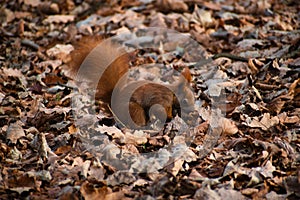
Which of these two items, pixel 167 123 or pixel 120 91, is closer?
pixel 167 123

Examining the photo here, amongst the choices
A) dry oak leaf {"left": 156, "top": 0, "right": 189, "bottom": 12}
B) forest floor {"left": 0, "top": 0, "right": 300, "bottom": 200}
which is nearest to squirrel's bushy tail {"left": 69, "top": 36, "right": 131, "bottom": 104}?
forest floor {"left": 0, "top": 0, "right": 300, "bottom": 200}

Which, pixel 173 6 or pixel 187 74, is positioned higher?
pixel 173 6

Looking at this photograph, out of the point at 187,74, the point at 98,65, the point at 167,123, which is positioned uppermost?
the point at 98,65

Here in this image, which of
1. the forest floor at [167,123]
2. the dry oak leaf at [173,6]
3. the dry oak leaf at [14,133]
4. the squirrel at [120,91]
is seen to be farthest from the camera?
the dry oak leaf at [173,6]

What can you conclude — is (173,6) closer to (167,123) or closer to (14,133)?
(167,123)

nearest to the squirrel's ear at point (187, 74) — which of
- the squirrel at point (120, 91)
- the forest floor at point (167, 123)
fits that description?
the forest floor at point (167, 123)

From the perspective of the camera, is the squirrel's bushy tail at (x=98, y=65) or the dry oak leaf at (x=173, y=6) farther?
the dry oak leaf at (x=173, y=6)

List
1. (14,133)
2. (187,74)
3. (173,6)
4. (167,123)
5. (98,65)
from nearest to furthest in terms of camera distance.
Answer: (14,133) < (167,123) < (98,65) < (187,74) < (173,6)

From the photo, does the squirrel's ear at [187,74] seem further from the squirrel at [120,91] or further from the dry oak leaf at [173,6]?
the dry oak leaf at [173,6]

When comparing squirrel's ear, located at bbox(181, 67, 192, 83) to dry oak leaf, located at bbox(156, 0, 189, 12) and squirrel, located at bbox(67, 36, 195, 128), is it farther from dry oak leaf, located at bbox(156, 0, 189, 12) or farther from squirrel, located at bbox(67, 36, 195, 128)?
dry oak leaf, located at bbox(156, 0, 189, 12)

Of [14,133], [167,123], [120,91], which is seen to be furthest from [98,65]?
[14,133]

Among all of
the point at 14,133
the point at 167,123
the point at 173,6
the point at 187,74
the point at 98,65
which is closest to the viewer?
the point at 14,133
